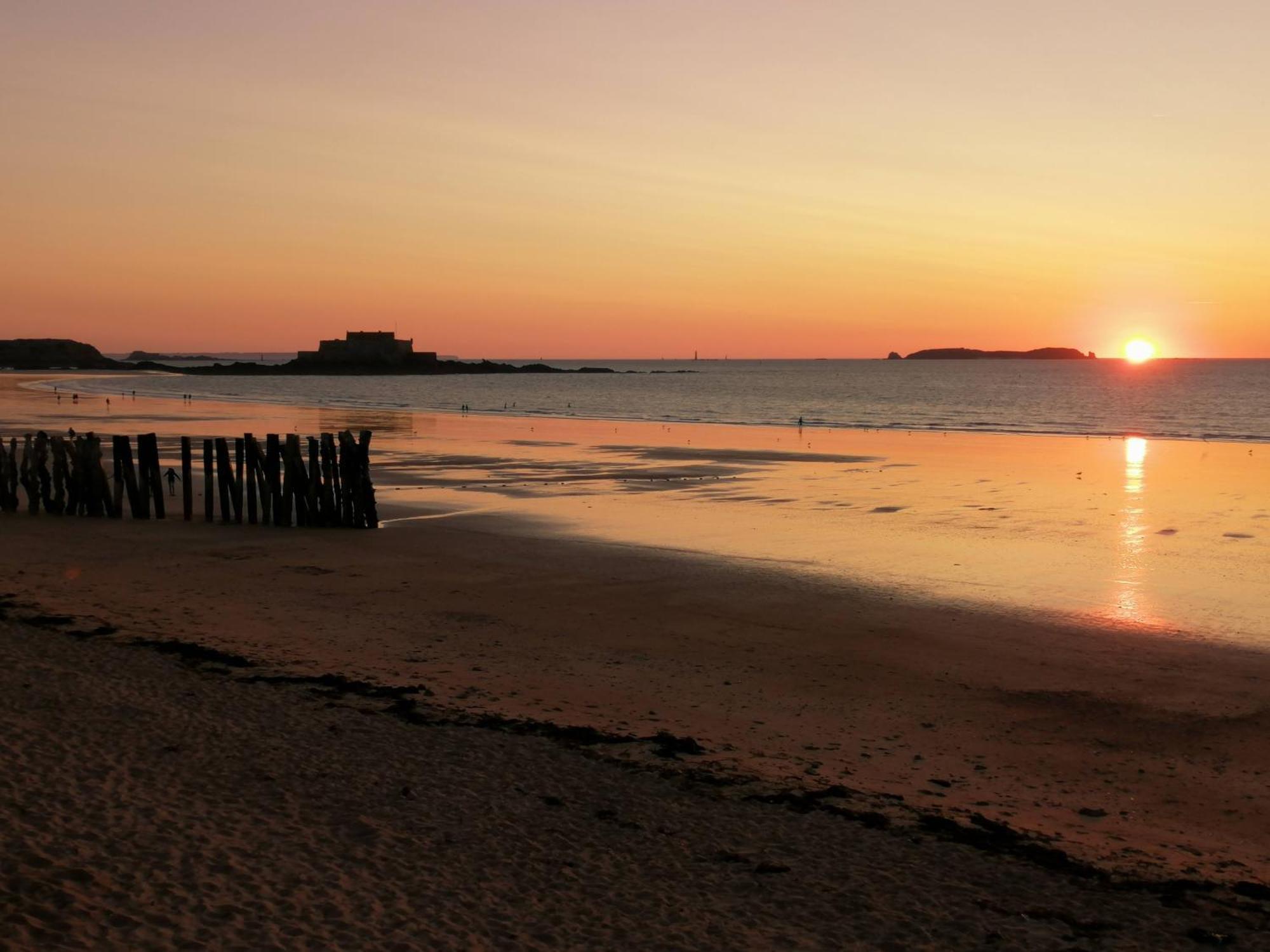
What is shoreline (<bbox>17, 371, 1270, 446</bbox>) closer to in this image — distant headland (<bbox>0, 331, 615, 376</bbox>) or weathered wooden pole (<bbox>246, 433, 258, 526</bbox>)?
weathered wooden pole (<bbox>246, 433, 258, 526</bbox>)

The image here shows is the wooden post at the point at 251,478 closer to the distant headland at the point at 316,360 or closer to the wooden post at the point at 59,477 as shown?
the wooden post at the point at 59,477

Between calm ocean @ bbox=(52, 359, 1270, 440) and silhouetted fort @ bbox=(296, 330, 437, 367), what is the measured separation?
369 inches

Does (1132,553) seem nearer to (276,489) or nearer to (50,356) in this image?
(276,489)

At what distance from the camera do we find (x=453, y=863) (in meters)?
5.57

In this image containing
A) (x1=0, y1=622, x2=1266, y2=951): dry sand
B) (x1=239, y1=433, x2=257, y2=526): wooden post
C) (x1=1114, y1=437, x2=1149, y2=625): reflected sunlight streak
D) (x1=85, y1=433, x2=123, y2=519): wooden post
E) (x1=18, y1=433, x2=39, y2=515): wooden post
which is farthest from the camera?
(x1=18, y1=433, x2=39, y2=515): wooden post

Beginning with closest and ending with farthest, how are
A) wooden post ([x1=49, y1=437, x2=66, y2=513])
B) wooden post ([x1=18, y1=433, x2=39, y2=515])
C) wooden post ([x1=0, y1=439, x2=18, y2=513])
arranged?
wooden post ([x1=49, y1=437, x2=66, y2=513]), wooden post ([x1=18, y1=433, x2=39, y2=515]), wooden post ([x1=0, y1=439, x2=18, y2=513])

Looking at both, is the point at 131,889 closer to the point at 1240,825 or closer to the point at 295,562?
the point at 1240,825

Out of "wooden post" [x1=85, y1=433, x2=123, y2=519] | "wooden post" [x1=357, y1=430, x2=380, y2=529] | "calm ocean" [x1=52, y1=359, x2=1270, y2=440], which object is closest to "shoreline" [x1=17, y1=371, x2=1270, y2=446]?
"calm ocean" [x1=52, y1=359, x2=1270, y2=440]

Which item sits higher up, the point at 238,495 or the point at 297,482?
the point at 297,482

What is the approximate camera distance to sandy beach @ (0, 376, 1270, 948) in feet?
18.9

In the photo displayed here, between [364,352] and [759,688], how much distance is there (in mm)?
163971

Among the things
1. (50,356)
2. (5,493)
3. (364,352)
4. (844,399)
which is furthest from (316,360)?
(5,493)

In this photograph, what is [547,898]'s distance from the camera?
5.24m

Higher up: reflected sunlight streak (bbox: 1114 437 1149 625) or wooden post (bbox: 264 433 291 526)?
wooden post (bbox: 264 433 291 526)
